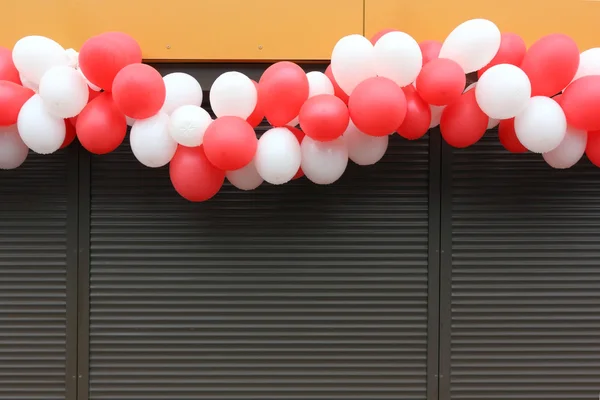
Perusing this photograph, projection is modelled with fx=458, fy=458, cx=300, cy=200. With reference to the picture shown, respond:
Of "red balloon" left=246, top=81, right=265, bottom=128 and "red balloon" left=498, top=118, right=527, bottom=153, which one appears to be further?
"red balloon" left=498, top=118, right=527, bottom=153

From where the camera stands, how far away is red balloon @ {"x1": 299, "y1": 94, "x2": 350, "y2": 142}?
6.19 ft

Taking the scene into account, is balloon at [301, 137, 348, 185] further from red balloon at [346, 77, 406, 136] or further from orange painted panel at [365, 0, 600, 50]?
orange painted panel at [365, 0, 600, 50]

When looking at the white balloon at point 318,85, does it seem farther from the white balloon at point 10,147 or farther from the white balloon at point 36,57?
the white balloon at point 10,147

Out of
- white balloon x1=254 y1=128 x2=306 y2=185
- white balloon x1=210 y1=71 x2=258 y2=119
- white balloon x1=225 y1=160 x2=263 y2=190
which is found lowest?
white balloon x1=225 y1=160 x2=263 y2=190

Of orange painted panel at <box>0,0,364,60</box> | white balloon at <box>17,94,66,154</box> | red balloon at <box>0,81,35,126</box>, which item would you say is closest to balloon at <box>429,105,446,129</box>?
orange painted panel at <box>0,0,364,60</box>

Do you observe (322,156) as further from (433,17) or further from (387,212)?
(433,17)

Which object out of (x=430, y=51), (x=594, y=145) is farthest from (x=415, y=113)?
(x=594, y=145)

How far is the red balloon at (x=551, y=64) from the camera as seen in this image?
192 cm

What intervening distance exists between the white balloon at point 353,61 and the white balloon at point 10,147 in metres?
1.57

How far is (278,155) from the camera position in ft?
6.43

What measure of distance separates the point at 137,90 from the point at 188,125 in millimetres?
244

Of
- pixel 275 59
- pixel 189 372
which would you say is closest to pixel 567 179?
pixel 275 59

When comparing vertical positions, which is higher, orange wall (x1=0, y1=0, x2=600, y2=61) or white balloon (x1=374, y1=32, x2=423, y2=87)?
orange wall (x1=0, y1=0, x2=600, y2=61)

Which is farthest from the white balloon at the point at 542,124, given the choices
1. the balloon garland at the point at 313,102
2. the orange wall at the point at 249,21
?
the orange wall at the point at 249,21
